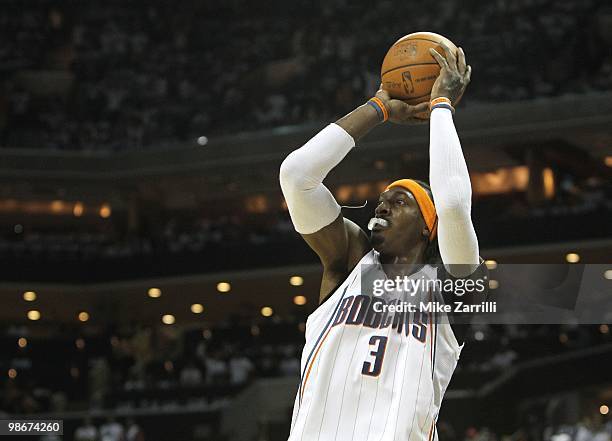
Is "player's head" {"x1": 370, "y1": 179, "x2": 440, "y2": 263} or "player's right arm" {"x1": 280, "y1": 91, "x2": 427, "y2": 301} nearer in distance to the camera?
"player's right arm" {"x1": 280, "y1": 91, "x2": 427, "y2": 301}

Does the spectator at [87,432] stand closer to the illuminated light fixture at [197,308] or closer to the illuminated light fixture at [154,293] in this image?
the illuminated light fixture at [154,293]

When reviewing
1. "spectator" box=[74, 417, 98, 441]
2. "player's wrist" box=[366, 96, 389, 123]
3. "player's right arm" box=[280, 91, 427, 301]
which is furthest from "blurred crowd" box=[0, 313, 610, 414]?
"player's wrist" box=[366, 96, 389, 123]

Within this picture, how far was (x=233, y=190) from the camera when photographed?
27.7 m

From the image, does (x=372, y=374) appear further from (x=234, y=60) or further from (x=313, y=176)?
(x=234, y=60)

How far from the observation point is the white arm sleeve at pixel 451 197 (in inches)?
127

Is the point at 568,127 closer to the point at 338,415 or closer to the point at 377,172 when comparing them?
the point at 377,172

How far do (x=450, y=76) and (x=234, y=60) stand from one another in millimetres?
24094

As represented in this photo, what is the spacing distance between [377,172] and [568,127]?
5.37 metres

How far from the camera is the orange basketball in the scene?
364 centimetres

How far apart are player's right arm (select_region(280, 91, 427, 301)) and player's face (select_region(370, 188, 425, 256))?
0.11 metres

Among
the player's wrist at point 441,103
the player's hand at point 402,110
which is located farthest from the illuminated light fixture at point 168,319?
the player's wrist at point 441,103

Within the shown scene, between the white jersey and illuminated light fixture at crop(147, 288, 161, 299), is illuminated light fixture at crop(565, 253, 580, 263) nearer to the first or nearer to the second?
illuminated light fixture at crop(147, 288, 161, 299)

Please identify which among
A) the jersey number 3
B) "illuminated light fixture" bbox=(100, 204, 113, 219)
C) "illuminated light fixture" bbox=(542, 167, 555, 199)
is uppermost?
"illuminated light fixture" bbox=(542, 167, 555, 199)

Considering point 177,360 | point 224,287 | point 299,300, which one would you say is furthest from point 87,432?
point 299,300
